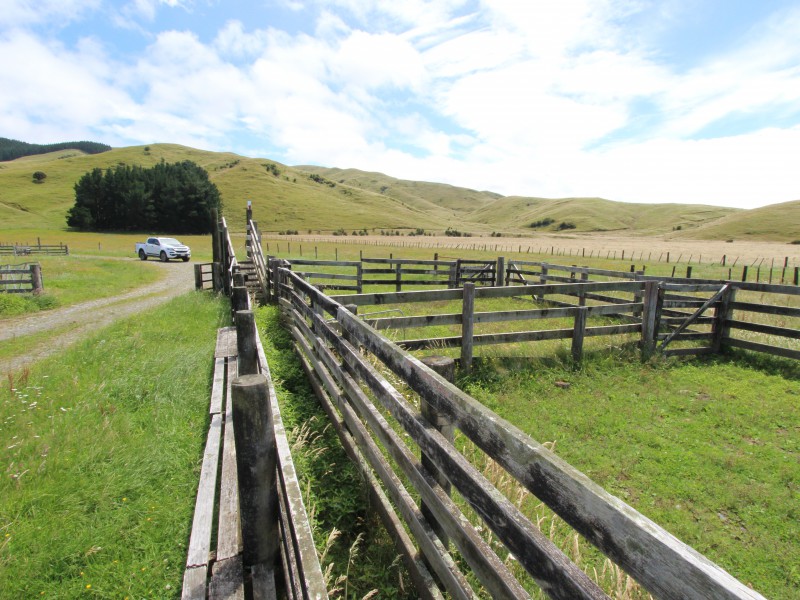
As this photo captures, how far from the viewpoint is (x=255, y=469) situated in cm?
245

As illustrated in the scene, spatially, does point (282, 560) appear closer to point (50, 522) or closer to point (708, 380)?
point (50, 522)

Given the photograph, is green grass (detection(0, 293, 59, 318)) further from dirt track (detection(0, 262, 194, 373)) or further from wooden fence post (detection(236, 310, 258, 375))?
wooden fence post (detection(236, 310, 258, 375))

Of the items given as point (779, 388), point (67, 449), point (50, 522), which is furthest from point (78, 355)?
point (779, 388)

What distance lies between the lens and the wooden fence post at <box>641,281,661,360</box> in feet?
Result: 25.4

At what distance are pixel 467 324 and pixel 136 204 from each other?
76.9 m

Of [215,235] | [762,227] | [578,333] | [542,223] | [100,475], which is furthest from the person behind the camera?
[542,223]

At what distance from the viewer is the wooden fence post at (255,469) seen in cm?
236

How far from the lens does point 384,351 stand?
9.39 ft

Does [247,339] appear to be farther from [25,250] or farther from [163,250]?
[25,250]

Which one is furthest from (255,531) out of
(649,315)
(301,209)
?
(301,209)

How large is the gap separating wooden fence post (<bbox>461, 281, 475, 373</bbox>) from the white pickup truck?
31.0 m

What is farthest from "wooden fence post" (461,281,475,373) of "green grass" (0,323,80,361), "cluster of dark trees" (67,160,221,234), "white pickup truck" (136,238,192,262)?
"cluster of dark trees" (67,160,221,234)

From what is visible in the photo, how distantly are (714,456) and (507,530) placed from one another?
4582 mm

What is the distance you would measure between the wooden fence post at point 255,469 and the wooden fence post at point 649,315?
740 centimetres
